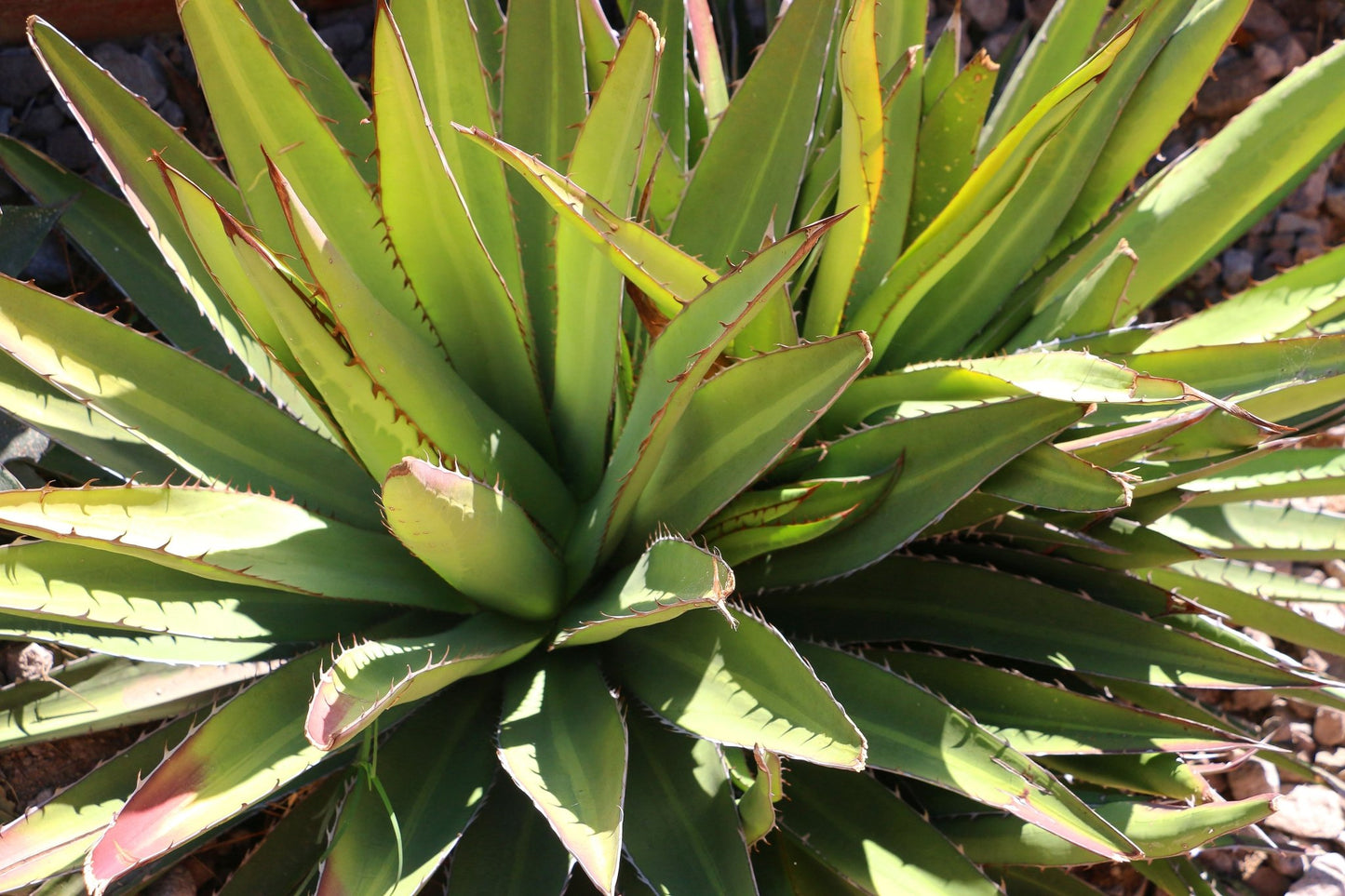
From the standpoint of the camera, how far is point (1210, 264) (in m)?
1.91

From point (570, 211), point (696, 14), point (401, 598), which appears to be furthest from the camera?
point (696, 14)

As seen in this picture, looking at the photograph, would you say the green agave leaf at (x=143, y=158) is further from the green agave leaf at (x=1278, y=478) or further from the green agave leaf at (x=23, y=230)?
the green agave leaf at (x=1278, y=478)

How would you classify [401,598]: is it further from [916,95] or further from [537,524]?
[916,95]

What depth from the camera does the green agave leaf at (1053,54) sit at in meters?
1.25

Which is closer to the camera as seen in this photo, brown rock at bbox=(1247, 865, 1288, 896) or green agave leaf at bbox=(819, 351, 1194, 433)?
green agave leaf at bbox=(819, 351, 1194, 433)

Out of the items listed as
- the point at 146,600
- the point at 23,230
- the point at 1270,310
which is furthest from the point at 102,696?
the point at 1270,310

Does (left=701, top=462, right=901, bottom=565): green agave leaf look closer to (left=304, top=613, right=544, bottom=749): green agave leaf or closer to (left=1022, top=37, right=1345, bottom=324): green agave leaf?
(left=304, top=613, right=544, bottom=749): green agave leaf

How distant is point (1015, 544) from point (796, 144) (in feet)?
1.80

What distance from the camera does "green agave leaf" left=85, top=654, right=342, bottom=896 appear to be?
733mm

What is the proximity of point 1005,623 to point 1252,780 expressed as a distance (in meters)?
0.78

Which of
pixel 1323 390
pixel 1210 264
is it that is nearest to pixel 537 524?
pixel 1323 390

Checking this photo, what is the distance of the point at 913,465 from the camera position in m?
1.00

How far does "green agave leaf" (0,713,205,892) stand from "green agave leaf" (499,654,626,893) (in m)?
0.37

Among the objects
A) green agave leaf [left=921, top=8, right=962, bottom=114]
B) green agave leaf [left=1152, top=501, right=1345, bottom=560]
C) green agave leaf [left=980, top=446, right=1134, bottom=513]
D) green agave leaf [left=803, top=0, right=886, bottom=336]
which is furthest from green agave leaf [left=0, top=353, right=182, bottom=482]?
green agave leaf [left=1152, top=501, right=1345, bottom=560]
